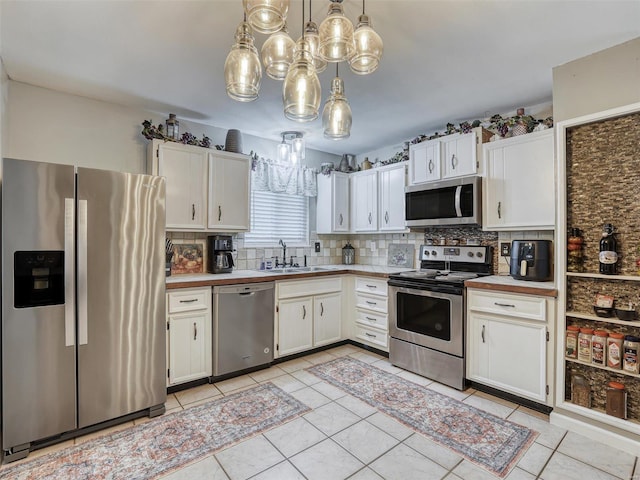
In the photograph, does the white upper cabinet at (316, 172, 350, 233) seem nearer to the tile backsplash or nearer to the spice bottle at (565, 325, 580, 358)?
the tile backsplash

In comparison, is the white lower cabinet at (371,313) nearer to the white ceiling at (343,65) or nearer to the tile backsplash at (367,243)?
the tile backsplash at (367,243)

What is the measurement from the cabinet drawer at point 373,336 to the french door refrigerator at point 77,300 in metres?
2.11

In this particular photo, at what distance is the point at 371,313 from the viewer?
145 inches

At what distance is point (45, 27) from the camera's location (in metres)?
1.95

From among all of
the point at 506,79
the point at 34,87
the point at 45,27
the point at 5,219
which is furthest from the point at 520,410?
the point at 34,87

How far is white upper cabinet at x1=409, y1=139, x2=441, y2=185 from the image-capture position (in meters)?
3.40

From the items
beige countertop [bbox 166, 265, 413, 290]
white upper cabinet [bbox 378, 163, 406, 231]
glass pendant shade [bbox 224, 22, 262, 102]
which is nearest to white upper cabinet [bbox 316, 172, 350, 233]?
white upper cabinet [bbox 378, 163, 406, 231]

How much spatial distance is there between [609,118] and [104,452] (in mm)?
3787

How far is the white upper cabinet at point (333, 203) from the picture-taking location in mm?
4309

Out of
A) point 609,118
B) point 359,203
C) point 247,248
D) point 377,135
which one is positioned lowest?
point 247,248

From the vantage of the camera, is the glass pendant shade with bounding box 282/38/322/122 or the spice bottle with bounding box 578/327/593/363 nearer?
the glass pendant shade with bounding box 282/38/322/122

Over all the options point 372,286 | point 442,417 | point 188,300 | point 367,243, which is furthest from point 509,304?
point 188,300

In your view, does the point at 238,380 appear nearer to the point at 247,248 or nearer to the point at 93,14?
the point at 247,248

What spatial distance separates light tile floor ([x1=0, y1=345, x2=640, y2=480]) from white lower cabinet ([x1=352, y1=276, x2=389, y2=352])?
105 centimetres
